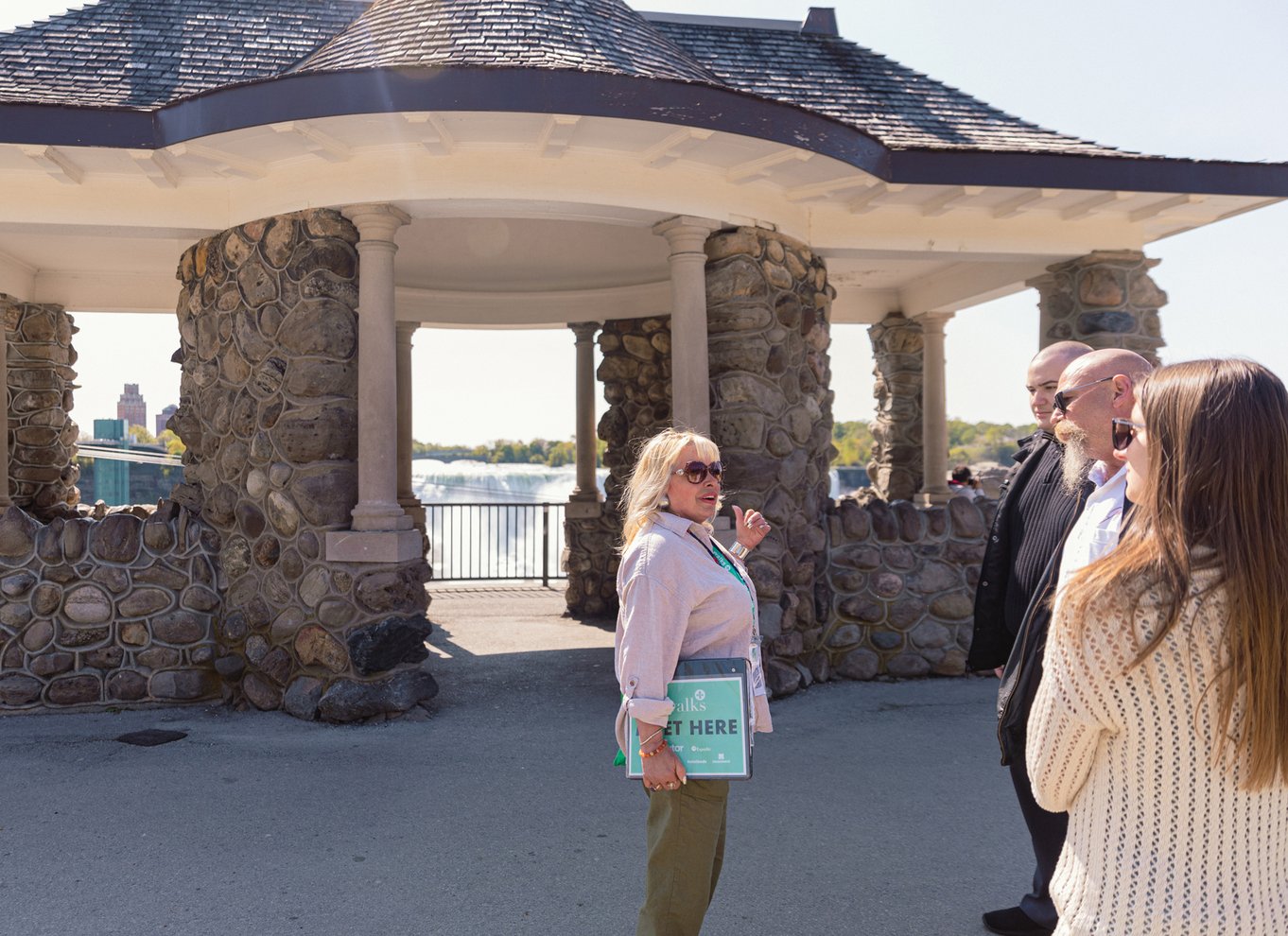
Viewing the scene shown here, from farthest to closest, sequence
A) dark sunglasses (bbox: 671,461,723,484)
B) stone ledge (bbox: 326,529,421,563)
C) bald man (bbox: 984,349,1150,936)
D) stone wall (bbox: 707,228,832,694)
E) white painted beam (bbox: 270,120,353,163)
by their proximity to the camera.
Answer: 1. stone wall (bbox: 707,228,832,694)
2. stone ledge (bbox: 326,529,421,563)
3. white painted beam (bbox: 270,120,353,163)
4. bald man (bbox: 984,349,1150,936)
5. dark sunglasses (bbox: 671,461,723,484)


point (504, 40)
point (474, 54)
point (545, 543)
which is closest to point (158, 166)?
point (474, 54)

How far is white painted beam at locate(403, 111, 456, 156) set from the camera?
4730 mm

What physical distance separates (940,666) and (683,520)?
186 inches

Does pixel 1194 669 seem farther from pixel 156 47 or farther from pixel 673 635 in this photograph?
pixel 156 47

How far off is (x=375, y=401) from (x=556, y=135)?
68.9 inches

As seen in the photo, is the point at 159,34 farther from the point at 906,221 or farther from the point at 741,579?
the point at 741,579

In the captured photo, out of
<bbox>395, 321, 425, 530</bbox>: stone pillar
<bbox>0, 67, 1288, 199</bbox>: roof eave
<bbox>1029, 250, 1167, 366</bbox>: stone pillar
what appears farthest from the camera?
<bbox>395, 321, 425, 530</bbox>: stone pillar

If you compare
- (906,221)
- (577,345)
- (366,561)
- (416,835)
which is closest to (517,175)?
(366,561)

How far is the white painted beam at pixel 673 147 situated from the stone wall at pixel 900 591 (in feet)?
8.65

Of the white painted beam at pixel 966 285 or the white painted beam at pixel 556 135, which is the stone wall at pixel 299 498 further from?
the white painted beam at pixel 966 285

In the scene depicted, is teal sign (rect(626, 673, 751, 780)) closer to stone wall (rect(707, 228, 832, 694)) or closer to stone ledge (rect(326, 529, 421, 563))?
stone ledge (rect(326, 529, 421, 563))

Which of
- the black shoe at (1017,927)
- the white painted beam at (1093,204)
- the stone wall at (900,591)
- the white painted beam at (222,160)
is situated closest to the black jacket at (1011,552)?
the black shoe at (1017,927)

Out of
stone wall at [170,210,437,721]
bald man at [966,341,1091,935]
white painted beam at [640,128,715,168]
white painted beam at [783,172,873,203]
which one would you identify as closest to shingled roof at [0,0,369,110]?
stone wall at [170,210,437,721]

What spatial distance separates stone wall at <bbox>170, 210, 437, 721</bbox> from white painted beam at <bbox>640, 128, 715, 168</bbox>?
1.77 m
